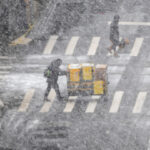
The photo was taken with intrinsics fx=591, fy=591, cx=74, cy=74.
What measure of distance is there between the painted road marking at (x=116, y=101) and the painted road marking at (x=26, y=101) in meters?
3.20

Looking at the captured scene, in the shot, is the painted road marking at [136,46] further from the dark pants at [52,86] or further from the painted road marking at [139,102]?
the dark pants at [52,86]

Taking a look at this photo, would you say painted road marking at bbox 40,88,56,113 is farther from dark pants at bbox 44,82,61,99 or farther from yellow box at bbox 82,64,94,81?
yellow box at bbox 82,64,94,81

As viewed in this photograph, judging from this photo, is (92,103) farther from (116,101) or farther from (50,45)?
(50,45)

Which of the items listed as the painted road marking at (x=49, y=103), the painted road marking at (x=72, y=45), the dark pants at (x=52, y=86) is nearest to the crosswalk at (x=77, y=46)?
the painted road marking at (x=72, y=45)

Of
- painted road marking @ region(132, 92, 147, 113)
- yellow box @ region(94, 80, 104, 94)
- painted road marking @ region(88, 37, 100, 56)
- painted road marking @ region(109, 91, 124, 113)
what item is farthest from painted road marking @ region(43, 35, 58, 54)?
painted road marking @ region(132, 92, 147, 113)

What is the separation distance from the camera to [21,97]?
22844 mm

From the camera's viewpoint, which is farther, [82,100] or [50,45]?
[50,45]

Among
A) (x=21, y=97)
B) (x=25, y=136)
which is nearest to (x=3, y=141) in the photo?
(x=25, y=136)

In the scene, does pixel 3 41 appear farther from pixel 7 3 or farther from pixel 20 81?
pixel 20 81

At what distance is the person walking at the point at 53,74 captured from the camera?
21.6m

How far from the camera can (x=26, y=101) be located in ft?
74.0

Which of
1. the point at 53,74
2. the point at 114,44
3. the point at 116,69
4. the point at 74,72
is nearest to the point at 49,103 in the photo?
the point at 53,74

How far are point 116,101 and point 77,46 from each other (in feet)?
18.4

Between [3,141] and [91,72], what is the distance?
170 inches
